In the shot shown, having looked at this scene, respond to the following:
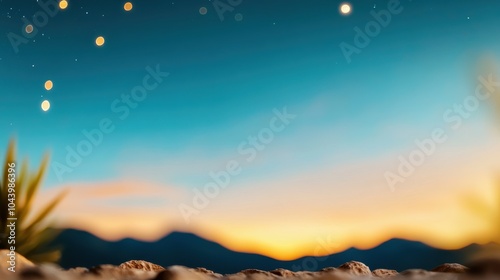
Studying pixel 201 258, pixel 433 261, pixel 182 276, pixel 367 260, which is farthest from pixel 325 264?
pixel 182 276

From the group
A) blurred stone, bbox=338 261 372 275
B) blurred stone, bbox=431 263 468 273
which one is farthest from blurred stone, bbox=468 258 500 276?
blurred stone, bbox=338 261 372 275

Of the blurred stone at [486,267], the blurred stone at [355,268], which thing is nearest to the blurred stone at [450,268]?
the blurred stone at [355,268]

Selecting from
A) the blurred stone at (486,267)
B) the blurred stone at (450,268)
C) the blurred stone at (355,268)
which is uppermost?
the blurred stone at (355,268)

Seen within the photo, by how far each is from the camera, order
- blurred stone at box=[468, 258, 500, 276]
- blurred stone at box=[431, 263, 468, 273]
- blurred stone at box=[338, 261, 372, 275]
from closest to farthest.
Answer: blurred stone at box=[468, 258, 500, 276] < blurred stone at box=[431, 263, 468, 273] < blurred stone at box=[338, 261, 372, 275]

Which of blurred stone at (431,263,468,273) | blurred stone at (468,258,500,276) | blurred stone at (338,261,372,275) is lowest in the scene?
blurred stone at (468,258,500,276)

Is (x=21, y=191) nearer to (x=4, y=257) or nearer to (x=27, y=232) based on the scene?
(x=27, y=232)

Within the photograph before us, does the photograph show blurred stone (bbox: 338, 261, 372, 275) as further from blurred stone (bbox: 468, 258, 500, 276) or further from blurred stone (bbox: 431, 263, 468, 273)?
blurred stone (bbox: 468, 258, 500, 276)

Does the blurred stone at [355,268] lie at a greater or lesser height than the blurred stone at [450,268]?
greater

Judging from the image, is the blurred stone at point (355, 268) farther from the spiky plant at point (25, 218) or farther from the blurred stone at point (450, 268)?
the spiky plant at point (25, 218)

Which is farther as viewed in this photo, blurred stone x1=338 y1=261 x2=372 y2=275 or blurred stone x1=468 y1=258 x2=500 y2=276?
blurred stone x1=338 y1=261 x2=372 y2=275

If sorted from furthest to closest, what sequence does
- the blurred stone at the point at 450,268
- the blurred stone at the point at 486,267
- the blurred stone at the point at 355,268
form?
the blurred stone at the point at 355,268 < the blurred stone at the point at 450,268 < the blurred stone at the point at 486,267

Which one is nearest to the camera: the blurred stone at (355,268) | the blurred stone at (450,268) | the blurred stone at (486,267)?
the blurred stone at (486,267)
